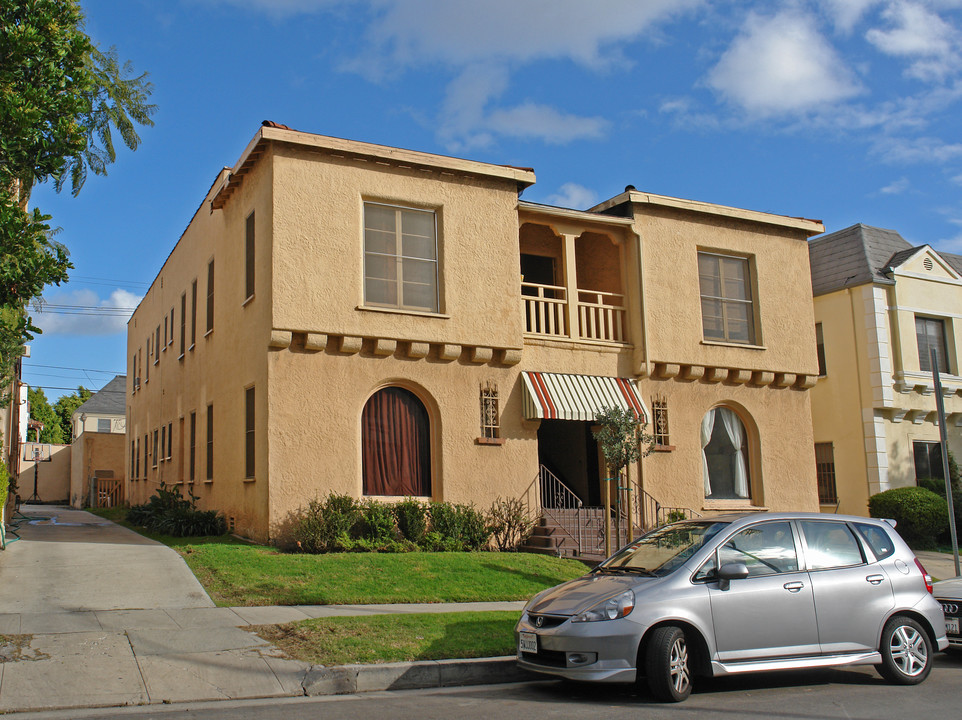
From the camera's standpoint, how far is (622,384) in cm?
1872

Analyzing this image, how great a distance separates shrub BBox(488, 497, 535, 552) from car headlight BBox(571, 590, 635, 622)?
8854 mm

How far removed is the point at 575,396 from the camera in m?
17.8

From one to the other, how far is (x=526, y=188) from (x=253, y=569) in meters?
9.61

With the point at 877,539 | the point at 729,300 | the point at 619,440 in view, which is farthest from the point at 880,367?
the point at 877,539

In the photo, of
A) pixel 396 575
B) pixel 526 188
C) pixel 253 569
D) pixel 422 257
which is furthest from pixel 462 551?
pixel 526 188

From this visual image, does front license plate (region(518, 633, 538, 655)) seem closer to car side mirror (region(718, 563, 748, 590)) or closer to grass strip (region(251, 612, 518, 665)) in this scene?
grass strip (region(251, 612, 518, 665))

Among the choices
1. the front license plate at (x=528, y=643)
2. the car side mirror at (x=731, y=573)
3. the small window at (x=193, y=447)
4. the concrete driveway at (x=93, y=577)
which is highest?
the small window at (x=193, y=447)

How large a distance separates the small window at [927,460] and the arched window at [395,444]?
1444cm

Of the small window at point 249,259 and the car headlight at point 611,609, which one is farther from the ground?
the small window at point 249,259

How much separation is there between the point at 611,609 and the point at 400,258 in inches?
410

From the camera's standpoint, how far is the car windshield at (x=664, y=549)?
8422 millimetres

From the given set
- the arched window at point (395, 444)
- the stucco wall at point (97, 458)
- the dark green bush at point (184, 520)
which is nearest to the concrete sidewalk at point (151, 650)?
the arched window at point (395, 444)

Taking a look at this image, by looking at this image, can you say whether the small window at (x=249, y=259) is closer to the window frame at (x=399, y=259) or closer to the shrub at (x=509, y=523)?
the window frame at (x=399, y=259)

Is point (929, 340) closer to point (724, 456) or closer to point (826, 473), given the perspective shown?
point (826, 473)
